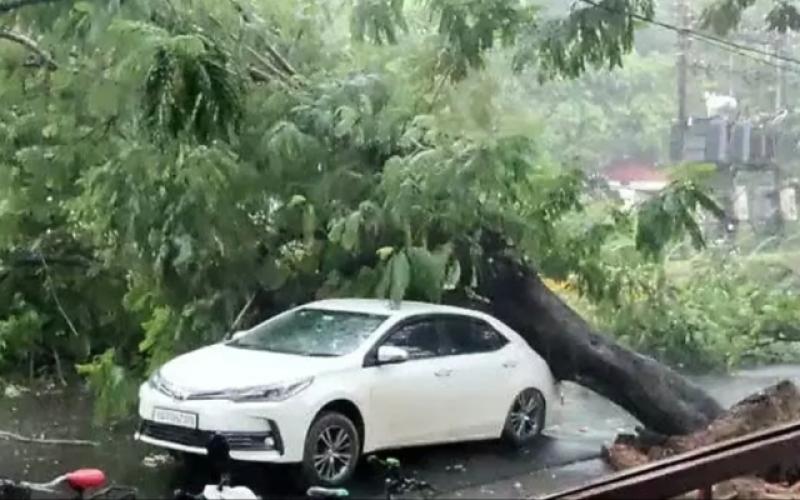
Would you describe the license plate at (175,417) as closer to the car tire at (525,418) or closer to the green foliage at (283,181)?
the green foliage at (283,181)

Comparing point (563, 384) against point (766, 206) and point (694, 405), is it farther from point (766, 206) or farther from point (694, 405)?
point (766, 206)

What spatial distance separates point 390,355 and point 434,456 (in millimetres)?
320

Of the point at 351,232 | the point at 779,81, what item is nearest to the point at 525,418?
the point at 351,232

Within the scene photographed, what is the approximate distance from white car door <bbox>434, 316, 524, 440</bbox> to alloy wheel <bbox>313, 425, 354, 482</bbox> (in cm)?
31

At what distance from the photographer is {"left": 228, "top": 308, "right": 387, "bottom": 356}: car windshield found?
3531 mm

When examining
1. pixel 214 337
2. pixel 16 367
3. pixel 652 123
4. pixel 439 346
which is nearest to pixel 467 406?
pixel 439 346

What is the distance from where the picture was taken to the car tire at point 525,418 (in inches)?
142

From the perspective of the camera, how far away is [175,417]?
3.26 metres

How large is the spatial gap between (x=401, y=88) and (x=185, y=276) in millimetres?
897

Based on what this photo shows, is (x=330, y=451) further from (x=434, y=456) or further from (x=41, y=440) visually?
(x=41, y=440)

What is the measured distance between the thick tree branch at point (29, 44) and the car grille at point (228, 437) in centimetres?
135

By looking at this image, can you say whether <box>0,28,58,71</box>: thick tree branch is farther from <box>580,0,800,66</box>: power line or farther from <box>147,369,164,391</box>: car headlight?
<box>580,0,800,66</box>: power line

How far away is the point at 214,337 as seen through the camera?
12.2 ft

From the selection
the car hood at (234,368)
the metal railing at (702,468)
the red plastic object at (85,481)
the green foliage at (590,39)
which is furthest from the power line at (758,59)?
the red plastic object at (85,481)
